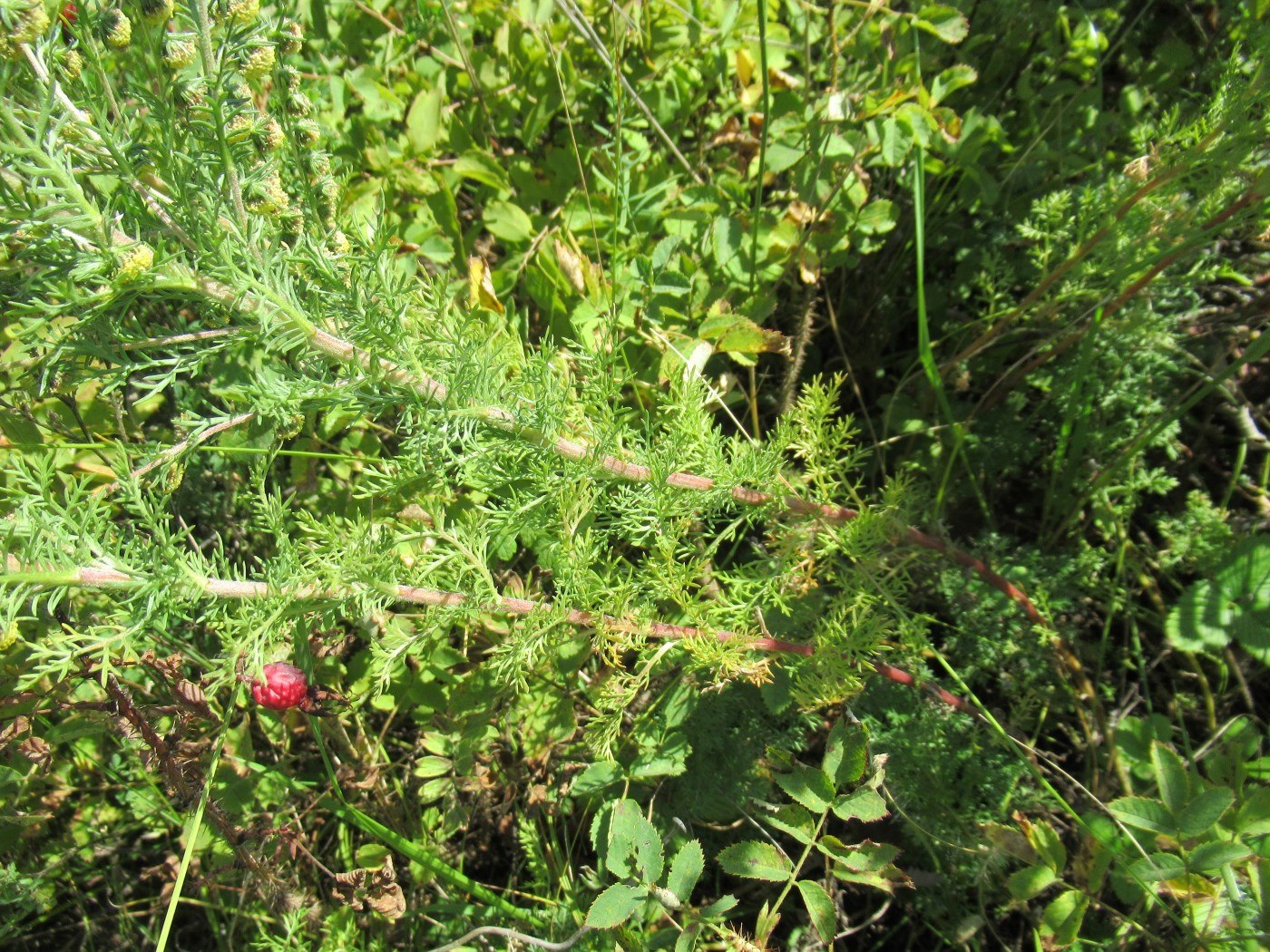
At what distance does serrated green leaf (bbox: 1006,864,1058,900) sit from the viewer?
1563 mm

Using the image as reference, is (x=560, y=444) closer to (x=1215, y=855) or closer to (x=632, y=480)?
(x=632, y=480)

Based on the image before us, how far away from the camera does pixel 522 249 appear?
2.13 m

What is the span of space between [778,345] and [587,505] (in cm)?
64

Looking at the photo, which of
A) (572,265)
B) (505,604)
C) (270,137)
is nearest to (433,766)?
(505,604)

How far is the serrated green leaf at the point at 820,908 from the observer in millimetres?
1384

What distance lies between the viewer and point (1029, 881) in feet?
5.14

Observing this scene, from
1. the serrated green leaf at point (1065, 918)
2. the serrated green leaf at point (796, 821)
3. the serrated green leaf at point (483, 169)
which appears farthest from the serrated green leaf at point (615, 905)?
the serrated green leaf at point (483, 169)

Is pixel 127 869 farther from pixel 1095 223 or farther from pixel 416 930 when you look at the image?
pixel 1095 223

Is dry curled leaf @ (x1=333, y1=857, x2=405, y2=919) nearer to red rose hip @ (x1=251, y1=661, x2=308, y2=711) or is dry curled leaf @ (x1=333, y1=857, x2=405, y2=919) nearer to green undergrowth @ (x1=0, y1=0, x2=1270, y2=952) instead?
green undergrowth @ (x1=0, y1=0, x2=1270, y2=952)

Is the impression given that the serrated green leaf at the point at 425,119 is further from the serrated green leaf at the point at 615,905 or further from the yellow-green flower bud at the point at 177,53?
the serrated green leaf at the point at 615,905

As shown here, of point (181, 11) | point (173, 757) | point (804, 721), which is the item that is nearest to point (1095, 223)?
point (804, 721)

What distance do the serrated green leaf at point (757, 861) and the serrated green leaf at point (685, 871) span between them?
5 cm

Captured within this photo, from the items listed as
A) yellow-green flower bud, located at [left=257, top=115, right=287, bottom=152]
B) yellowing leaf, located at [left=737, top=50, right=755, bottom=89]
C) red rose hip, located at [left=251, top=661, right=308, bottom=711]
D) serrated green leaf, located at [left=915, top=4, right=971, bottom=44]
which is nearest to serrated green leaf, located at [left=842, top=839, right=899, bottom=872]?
red rose hip, located at [left=251, top=661, right=308, bottom=711]

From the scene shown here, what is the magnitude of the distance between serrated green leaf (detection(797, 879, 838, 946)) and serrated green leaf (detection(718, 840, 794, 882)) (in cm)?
4
